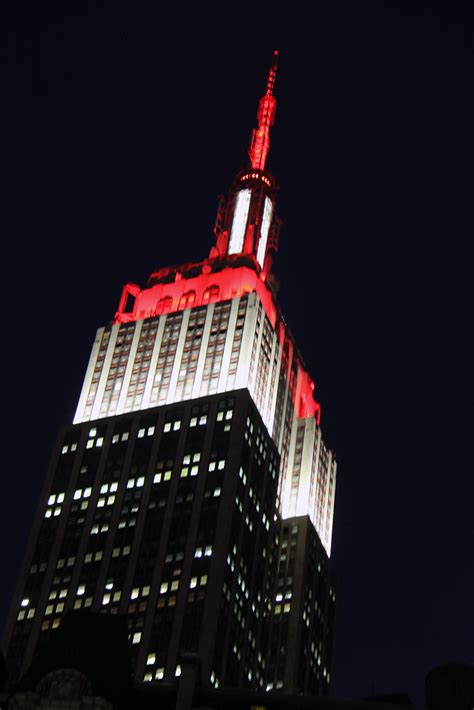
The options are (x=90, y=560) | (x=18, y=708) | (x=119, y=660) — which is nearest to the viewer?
(x=18, y=708)

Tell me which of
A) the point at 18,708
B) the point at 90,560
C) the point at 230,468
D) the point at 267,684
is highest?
the point at 230,468

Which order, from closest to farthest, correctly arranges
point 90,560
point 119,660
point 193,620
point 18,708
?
point 18,708, point 119,660, point 193,620, point 90,560

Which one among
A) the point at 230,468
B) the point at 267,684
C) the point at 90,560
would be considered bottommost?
the point at 267,684

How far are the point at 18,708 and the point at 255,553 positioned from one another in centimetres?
11845

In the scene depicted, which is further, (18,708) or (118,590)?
(118,590)

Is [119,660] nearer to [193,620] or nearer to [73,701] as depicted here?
[73,701]

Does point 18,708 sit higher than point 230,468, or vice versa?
point 230,468

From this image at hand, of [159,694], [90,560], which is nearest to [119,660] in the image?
[159,694]

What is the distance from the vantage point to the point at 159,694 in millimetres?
83000

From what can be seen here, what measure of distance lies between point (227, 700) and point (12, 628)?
107m

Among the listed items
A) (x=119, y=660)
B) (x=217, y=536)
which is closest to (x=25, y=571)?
(x=217, y=536)

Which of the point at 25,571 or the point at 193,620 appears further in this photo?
the point at 25,571

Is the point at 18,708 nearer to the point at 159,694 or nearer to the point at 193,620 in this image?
the point at 159,694

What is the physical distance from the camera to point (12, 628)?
605ft
